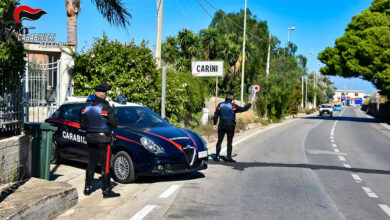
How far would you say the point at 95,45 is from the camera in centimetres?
1346

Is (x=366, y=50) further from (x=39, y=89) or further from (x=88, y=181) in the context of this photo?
(x=88, y=181)

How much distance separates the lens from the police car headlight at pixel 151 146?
23.7 feet

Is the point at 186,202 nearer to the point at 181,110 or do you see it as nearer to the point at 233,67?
the point at 181,110

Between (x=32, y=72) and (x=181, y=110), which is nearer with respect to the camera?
(x=32, y=72)

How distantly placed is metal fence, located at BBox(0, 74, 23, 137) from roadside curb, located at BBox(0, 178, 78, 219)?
0.84m

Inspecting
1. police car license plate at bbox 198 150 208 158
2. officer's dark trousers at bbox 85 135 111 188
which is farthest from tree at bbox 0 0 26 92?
police car license plate at bbox 198 150 208 158

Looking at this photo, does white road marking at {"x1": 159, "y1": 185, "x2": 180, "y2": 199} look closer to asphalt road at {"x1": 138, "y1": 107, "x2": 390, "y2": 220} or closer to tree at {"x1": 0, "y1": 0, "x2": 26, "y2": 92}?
asphalt road at {"x1": 138, "y1": 107, "x2": 390, "y2": 220}

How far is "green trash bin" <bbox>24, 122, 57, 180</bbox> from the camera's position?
264 inches

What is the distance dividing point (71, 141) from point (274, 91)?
30.3 m

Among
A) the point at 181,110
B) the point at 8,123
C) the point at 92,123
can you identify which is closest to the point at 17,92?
the point at 8,123

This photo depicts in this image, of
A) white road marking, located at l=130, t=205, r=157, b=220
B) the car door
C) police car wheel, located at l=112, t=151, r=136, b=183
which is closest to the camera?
white road marking, located at l=130, t=205, r=157, b=220

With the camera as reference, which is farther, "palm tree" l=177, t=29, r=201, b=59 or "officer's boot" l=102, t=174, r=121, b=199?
"palm tree" l=177, t=29, r=201, b=59

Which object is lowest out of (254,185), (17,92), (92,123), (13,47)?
(254,185)

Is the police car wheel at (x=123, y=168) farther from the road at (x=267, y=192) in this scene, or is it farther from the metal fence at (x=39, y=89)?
the metal fence at (x=39, y=89)
